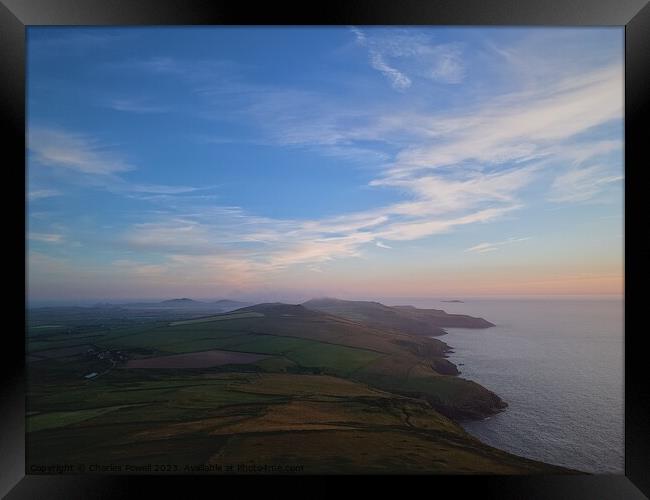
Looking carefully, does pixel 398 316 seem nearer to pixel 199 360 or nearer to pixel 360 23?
pixel 199 360

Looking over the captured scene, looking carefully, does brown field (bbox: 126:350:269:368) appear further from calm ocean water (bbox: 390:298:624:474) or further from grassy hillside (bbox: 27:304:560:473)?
calm ocean water (bbox: 390:298:624:474)

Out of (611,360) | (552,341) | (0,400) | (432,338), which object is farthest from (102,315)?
(611,360)

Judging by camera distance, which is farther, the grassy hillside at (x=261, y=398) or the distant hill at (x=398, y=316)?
the distant hill at (x=398, y=316)

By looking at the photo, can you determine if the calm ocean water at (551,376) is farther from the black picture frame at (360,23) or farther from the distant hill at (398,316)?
the black picture frame at (360,23)

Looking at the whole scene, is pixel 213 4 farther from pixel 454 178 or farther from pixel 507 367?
pixel 507 367

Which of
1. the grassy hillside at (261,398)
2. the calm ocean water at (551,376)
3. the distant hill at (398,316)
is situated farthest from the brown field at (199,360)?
the calm ocean water at (551,376)

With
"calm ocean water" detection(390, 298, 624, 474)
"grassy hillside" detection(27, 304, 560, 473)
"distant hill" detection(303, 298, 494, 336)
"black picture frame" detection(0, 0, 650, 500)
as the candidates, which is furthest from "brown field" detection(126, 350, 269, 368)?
"calm ocean water" detection(390, 298, 624, 474)
